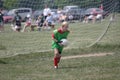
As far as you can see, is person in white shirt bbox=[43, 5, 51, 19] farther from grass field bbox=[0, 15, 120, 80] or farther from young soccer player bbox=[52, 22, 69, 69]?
young soccer player bbox=[52, 22, 69, 69]

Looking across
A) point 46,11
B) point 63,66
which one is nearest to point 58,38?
point 63,66

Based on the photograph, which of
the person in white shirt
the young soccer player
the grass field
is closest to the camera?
the grass field

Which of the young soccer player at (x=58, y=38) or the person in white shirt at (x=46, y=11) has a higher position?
the young soccer player at (x=58, y=38)

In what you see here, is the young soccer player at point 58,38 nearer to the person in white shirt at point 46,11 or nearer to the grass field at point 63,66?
the grass field at point 63,66

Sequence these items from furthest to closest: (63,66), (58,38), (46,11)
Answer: (46,11), (63,66), (58,38)

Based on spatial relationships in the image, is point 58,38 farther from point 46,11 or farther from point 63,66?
point 46,11

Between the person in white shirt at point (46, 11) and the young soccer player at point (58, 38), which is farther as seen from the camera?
the person in white shirt at point (46, 11)

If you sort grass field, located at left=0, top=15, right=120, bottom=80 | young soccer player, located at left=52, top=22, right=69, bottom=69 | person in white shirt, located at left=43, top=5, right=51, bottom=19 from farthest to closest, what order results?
person in white shirt, located at left=43, top=5, right=51, bottom=19, young soccer player, located at left=52, top=22, right=69, bottom=69, grass field, located at left=0, top=15, right=120, bottom=80

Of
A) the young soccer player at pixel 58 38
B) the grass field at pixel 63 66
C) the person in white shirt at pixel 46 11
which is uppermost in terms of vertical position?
the young soccer player at pixel 58 38

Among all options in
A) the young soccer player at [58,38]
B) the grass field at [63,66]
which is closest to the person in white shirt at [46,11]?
the grass field at [63,66]

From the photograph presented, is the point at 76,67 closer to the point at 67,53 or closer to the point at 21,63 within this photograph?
the point at 21,63

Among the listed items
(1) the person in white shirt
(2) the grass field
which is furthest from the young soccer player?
(1) the person in white shirt

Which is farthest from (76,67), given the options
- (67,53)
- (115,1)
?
(115,1)

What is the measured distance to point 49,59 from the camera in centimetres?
1388
